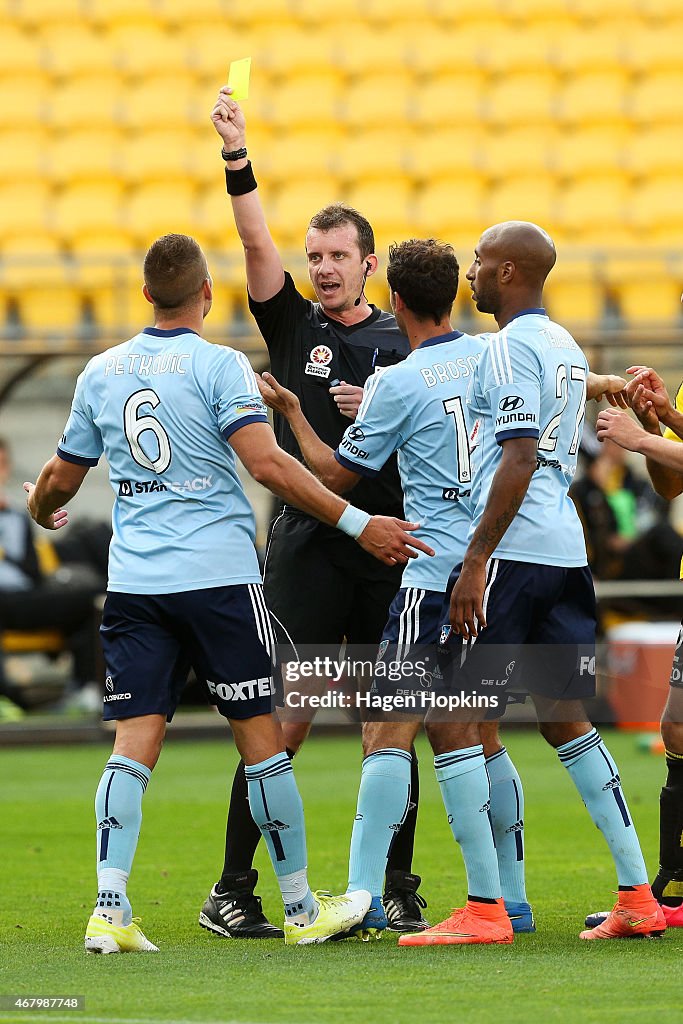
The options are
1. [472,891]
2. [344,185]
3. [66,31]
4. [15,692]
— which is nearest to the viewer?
[472,891]

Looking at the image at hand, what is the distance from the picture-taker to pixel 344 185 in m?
16.2

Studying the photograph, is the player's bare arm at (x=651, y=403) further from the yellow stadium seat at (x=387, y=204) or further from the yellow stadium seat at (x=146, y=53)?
the yellow stadium seat at (x=146, y=53)

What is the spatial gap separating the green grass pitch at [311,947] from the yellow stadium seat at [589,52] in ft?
32.8

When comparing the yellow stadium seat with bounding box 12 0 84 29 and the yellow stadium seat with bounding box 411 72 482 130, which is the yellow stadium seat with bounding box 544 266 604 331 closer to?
the yellow stadium seat with bounding box 411 72 482 130

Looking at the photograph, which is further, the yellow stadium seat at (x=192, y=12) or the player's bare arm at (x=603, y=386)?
the yellow stadium seat at (x=192, y=12)

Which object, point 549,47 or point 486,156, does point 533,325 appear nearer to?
point 486,156

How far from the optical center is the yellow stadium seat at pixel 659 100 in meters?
16.6

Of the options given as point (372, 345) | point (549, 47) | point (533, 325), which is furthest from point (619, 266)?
point (533, 325)

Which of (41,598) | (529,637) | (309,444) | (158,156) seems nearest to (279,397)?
(309,444)

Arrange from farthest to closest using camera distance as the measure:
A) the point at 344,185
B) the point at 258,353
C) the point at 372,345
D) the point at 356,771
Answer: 1. the point at 344,185
2. the point at 258,353
3. the point at 356,771
4. the point at 372,345

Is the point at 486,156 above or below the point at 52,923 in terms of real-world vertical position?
above

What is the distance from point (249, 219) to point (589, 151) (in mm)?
11794

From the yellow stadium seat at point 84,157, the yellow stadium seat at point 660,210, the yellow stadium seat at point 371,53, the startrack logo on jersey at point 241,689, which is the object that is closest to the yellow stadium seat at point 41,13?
the yellow stadium seat at point 84,157

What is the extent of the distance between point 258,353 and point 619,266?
3.57 meters
